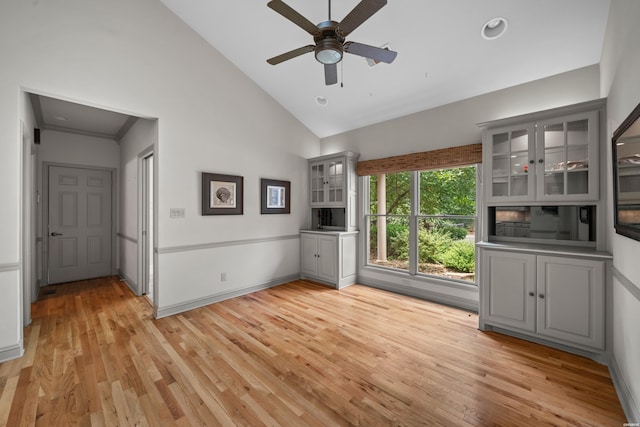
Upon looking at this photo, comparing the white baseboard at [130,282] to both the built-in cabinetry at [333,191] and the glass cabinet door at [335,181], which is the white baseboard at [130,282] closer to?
the built-in cabinetry at [333,191]

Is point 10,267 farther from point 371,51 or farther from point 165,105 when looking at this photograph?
point 371,51

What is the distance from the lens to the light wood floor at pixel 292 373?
1.79 m

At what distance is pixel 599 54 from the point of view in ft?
8.82

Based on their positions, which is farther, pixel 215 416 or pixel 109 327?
pixel 109 327

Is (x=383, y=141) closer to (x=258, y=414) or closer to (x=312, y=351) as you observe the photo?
(x=312, y=351)

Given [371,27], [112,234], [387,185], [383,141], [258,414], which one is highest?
[371,27]

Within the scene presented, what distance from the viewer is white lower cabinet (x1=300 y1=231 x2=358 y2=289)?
14.8 feet

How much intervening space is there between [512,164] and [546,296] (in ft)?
4.50

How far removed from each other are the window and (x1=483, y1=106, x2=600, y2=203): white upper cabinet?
0.57m

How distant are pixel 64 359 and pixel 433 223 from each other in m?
4.40

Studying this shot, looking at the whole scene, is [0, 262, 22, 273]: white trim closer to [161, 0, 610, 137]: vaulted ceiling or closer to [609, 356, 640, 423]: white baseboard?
[161, 0, 610, 137]: vaulted ceiling

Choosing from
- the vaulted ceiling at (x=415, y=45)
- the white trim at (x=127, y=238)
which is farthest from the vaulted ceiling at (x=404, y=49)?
the white trim at (x=127, y=238)

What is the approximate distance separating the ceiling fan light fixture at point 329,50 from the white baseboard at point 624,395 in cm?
303

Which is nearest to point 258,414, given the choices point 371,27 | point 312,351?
point 312,351
